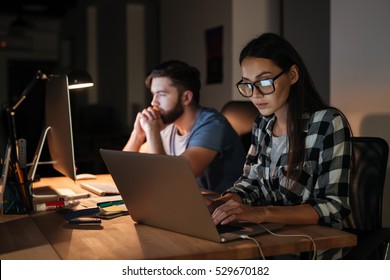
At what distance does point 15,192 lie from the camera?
4.53 feet

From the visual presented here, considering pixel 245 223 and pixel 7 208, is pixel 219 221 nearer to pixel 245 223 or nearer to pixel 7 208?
pixel 245 223

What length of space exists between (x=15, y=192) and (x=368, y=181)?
98 cm

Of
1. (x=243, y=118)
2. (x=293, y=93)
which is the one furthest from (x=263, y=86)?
(x=243, y=118)

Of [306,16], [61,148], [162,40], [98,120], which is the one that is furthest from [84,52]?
[61,148]

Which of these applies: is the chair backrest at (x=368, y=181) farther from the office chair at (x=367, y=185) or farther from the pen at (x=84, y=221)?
the pen at (x=84, y=221)

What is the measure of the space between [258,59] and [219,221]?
1.65 feet

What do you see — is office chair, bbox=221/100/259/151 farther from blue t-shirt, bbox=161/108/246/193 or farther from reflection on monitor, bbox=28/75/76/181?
reflection on monitor, bbox=28/75/76/181

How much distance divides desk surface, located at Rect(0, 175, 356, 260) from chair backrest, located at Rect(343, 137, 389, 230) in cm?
38

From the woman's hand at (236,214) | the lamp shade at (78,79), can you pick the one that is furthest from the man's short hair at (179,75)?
the woman's hand at (236,214)

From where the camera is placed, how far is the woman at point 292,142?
127cm

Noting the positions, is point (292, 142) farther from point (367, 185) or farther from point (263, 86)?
point (367, 185)

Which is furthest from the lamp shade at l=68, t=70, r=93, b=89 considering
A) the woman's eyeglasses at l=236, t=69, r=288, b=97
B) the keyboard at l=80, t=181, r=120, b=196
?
the woman's eyeglasses at l=236, t=69, r=288, b=97

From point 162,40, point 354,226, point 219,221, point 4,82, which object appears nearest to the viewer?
point 219,221
